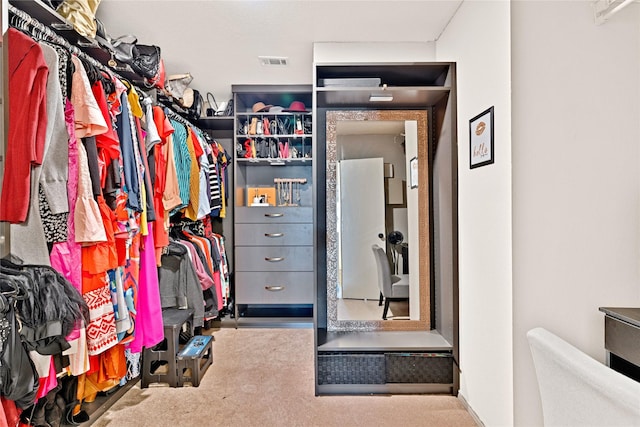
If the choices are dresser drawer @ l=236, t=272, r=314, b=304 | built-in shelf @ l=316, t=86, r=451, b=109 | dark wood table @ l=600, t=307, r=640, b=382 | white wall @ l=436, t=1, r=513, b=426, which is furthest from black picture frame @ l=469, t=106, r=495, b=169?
dresser drawer @ l=236, t=272, r=314, b=304

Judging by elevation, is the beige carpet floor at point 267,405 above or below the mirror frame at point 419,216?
below

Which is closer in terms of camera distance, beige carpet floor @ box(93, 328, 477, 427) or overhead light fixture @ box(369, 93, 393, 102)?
beige carpet floor @ box(93, 328, 477, 427)

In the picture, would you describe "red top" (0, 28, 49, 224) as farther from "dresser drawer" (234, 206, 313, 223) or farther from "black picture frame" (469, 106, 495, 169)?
"dresser drawer" (234, 206, 313, 223)

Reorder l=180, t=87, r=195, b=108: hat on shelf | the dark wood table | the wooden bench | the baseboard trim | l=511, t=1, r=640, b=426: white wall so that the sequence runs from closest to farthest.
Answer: the dark wood table → l=511, t=1, r=640, b=426: white wall → the baseboard trim → the wooden bench → l=180, t=87, r=195, b=108: hat on shelf

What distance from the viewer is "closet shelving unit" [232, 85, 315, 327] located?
140 inches

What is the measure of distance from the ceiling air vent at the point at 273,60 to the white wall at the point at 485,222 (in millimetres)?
1316

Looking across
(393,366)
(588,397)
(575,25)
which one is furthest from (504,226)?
(393,366)

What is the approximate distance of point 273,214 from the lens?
11.7 ft

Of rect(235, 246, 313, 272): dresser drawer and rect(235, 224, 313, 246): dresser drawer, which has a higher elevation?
rect(235, 224, 313, 246): dresser drawer

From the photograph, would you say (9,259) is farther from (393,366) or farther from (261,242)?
(261,242)

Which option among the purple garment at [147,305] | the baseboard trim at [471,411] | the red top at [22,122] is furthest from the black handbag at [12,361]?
the baseboard trim at [471,411]

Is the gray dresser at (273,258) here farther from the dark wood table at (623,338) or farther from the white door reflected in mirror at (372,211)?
the dark wood table at (623,338)

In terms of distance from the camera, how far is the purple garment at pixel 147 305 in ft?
6.68

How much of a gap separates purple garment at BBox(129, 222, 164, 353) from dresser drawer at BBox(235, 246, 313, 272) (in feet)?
4.86
